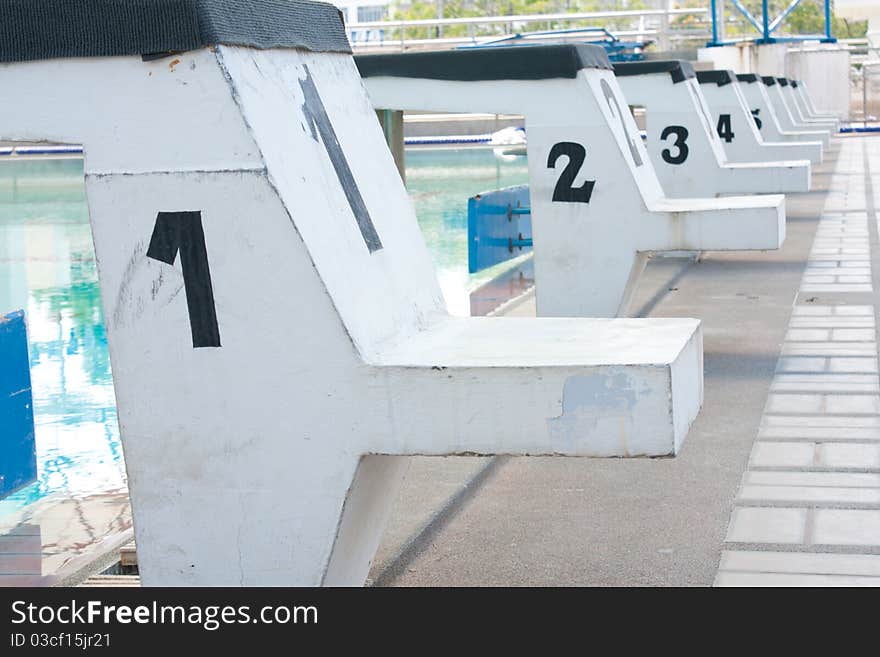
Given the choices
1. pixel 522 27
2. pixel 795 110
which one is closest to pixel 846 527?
pixel 795 110

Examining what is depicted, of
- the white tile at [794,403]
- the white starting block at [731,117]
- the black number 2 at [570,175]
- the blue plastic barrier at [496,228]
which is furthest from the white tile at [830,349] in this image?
the white starting block at [731,117]

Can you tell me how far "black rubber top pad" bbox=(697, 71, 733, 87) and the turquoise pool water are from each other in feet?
9.87

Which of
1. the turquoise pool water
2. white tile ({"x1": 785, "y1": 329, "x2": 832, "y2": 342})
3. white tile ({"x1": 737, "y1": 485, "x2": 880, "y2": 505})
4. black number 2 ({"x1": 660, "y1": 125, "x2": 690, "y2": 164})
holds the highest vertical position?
black number 2 ({"x1": 660, "y1": 125, "x2": 690, "y2": 164})

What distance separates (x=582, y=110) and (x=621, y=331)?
12.5ft

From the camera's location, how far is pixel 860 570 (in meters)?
4.43

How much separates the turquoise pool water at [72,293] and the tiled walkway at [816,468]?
2797 mm

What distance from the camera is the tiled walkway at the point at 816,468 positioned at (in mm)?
4535

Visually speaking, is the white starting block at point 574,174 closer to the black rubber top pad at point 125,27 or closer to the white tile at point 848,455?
the white tile at point 848,455

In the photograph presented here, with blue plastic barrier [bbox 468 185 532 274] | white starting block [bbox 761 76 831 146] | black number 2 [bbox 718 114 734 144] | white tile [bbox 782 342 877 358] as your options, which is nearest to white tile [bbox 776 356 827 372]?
white tile [bbox 782 342 877 358]

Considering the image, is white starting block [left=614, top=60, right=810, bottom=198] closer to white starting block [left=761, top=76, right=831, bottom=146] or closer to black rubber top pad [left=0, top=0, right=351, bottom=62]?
black rubber top pad [left=0, top=0, right=351, bottom=62]

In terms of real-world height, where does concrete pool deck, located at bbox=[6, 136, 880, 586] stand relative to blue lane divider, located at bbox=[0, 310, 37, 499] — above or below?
below

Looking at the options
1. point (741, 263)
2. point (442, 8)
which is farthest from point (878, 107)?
point (741, 263)

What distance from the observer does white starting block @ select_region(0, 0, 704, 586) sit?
3498 millimetres
